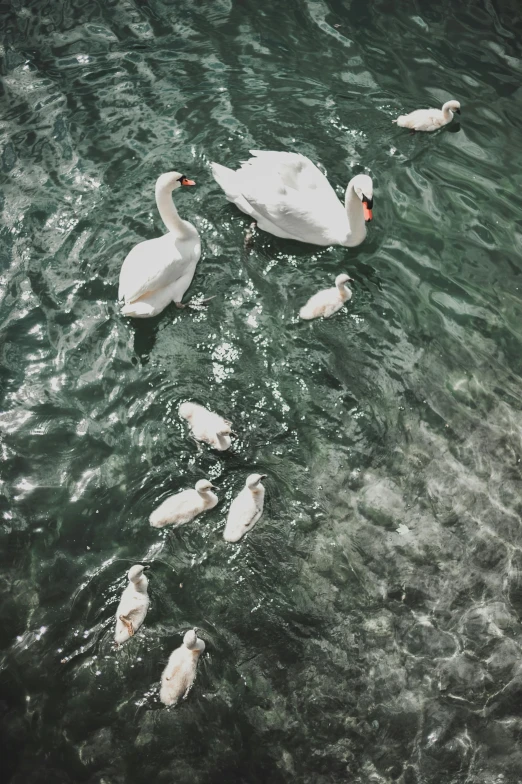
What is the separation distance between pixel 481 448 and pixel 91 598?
3.38m

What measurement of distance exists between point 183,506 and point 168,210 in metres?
2.96

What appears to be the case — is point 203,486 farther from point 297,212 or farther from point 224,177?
point 224,177

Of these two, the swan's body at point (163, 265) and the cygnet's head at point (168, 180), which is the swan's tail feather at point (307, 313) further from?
the cygnet's head at point (168, 180)

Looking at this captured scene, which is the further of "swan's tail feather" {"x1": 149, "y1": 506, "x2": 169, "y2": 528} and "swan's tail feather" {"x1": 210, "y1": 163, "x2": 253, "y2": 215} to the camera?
"swan's tail feather" {"x1": 210, "y1": 163, "x2": 253, "y2": 215}

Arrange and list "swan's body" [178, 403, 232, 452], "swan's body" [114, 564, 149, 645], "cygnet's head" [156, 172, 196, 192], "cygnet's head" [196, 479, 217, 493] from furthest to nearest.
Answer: "cygnet's head" [156, 172, 196, 192] < "swan's body" [178, 403, 232, 452] < "cygnet's head" [196, 479, 217, 493] < "swan's body" [114, 564, 149, 645]

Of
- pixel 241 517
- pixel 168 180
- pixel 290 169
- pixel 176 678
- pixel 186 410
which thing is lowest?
pixel 176 678

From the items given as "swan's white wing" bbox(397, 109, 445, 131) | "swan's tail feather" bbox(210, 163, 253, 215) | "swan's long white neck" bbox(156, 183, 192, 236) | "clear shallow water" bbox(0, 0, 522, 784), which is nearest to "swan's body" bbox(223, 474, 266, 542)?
"clear shallow water" bbox(0, 0, 522, 784)

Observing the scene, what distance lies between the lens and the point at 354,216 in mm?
6652

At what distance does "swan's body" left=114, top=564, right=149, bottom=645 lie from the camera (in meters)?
4.70

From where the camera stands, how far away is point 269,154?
705 cm

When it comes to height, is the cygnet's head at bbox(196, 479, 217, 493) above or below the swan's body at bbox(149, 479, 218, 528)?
above

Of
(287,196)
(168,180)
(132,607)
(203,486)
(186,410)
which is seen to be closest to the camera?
(132,607)

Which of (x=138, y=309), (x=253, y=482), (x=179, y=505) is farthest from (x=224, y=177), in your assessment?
(x=179, y=505)

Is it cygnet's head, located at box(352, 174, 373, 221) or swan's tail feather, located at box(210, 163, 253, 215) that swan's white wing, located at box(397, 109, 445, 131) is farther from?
swan's tail feather, located at box(210, 163, 253, 215)
